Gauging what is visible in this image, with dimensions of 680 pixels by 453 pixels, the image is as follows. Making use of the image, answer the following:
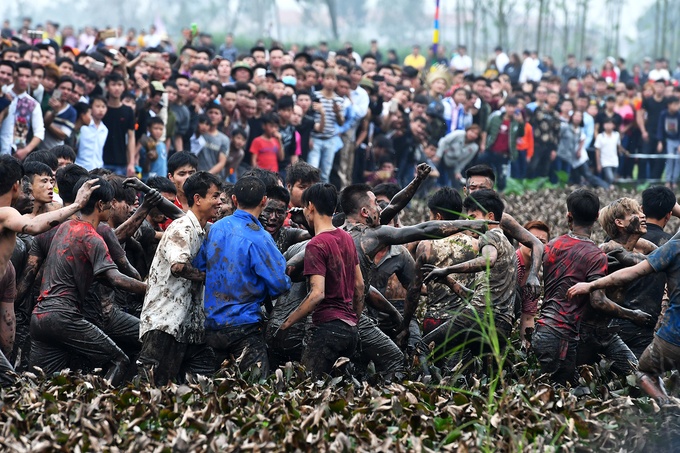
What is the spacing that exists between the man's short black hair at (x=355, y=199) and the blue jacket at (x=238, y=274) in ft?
3.00

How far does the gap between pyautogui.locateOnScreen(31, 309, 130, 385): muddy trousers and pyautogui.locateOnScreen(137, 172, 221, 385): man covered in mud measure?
0.37 meters

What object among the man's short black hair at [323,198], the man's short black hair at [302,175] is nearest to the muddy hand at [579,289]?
the man's short black hair at [323,198]

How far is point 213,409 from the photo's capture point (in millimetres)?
6844

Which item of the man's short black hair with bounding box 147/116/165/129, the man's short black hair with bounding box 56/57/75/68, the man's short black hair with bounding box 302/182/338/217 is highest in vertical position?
the man's short black hair with bounding box 56/57/75/68

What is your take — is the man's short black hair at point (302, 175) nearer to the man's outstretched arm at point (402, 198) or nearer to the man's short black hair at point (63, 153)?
the man's outstretched arm at point (402, 198)

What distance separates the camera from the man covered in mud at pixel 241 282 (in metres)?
7.95

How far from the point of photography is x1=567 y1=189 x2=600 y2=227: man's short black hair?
28.1 feet

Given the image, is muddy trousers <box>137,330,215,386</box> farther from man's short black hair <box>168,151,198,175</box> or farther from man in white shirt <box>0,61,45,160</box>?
man in white shirt <box>0,61,45,160</box>

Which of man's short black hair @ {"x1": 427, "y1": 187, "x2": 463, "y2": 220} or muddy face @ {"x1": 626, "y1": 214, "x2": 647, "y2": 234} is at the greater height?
man's short black hair @ {"x1": 427, "y1": 187, "x2": 463, "y2": 220}

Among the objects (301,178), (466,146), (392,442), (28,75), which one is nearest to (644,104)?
(466,146)

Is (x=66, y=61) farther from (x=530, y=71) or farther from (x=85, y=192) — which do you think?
(x=530, y=71)

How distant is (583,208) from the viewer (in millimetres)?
8562

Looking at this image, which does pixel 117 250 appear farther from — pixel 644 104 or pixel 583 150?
pixel 644 104

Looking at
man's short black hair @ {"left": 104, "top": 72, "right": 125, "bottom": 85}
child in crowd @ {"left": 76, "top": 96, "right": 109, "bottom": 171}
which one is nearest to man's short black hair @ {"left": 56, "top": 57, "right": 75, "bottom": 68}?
man's short black hair @ {"left": 104, "top": 72, "right": 125, "bottom": 85}
